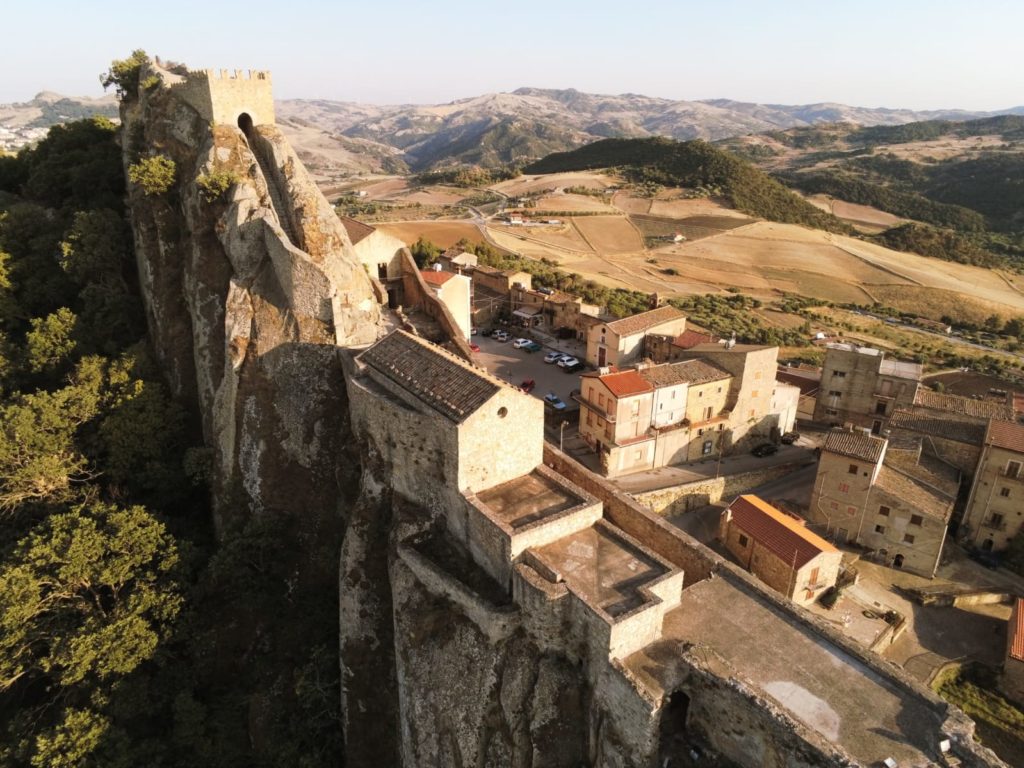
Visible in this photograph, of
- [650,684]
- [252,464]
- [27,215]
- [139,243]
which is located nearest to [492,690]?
[650,684]

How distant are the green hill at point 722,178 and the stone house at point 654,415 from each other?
116622 mm

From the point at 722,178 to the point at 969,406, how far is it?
127m

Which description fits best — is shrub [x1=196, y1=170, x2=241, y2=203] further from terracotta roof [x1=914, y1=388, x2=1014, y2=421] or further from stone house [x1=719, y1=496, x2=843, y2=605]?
terracotta roof [x1=914, y1=388, x2=1014, y2=421]

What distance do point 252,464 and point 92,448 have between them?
34.5 feet

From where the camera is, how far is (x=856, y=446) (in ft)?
114

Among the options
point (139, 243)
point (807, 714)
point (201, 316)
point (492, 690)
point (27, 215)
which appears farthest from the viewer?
point (27, 215)

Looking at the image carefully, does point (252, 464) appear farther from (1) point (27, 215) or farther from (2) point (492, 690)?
(1) point (27, 215)

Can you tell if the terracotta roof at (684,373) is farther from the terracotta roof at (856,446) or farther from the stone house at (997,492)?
the stone house at (997,492)

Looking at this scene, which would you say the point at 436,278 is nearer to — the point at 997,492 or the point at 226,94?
the point at 226,94

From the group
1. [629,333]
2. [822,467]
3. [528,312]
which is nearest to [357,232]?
[629,333]

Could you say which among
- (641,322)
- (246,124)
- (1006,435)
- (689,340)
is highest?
(246,124)

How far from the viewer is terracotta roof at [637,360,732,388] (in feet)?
131

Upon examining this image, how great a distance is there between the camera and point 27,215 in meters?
42.4

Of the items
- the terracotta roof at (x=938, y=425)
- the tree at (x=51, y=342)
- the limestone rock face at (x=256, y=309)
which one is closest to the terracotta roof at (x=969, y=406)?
the terracotta roof at (x=938, y=425)
